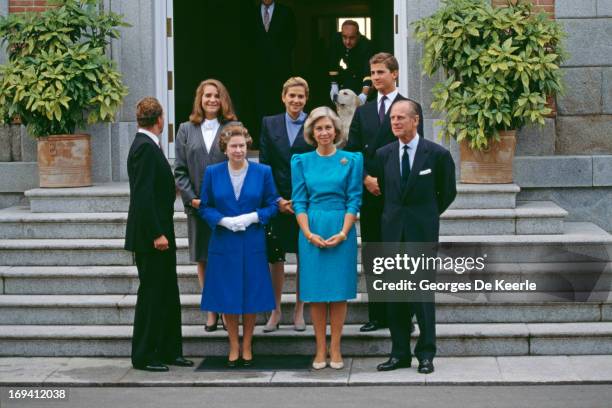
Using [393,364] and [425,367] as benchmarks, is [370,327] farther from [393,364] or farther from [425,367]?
[425,367]

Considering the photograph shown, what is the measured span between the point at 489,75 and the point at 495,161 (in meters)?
0.80

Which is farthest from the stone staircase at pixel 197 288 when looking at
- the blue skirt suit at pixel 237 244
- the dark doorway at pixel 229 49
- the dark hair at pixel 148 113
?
the dark doorway at pixel 229 49

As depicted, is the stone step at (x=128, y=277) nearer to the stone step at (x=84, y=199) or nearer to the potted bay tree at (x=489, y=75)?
the stone step at (x=84, y=199)

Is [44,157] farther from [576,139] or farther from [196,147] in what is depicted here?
[576,139]

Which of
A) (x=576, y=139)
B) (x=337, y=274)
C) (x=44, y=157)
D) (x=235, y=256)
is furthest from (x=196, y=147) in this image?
(x=576, y=139)

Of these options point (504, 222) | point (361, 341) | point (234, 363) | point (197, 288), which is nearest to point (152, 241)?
point (234, 363)

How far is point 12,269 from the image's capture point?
1001 centimetres

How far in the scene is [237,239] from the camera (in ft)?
28.6

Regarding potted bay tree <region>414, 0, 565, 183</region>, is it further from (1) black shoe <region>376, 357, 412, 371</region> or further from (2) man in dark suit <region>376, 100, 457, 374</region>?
(1) black shoe <region>376, 357, 412, 371</region>

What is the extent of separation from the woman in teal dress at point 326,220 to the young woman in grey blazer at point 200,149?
2.69 ft

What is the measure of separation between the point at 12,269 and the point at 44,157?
1.33 m

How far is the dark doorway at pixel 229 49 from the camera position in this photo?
1472cm

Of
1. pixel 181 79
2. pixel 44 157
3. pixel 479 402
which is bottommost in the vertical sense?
pixel 479 402

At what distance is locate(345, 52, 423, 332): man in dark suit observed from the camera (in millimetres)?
8875
